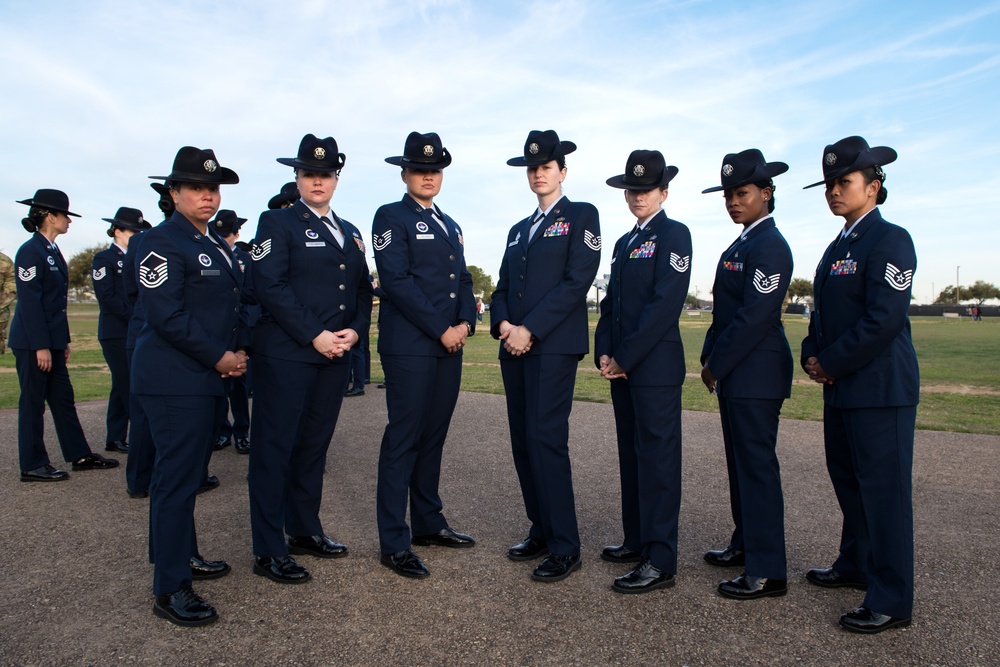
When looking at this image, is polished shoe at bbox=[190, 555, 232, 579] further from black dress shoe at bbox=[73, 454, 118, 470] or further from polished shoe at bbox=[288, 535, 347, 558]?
black dress shoe at bbox=[73, 454, 118, 470]

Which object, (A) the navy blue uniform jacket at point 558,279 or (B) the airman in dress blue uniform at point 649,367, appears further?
(A) the navy blue uniform jacket at point 558,279

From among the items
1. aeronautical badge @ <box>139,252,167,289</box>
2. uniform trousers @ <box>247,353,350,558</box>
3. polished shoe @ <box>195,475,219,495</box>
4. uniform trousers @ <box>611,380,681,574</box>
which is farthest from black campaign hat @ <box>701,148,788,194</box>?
polished shoe @ <box>195,475,219,495</box>

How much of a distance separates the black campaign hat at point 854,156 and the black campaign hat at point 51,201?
20.6ft

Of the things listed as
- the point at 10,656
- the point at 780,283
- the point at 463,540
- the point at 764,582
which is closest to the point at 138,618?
the point at 10,656

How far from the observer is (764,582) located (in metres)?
3.74

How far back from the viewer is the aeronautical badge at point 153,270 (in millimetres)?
3621

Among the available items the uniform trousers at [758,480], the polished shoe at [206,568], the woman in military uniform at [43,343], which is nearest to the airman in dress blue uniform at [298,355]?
the polished shoe at [206,568]

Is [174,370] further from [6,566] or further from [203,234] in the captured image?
[6,566]

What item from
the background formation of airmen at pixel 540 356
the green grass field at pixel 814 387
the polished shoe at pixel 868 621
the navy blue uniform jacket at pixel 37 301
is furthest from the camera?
the green grass field at pixel 814 387

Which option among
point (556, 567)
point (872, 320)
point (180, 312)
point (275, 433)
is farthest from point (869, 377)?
point (180, 312)

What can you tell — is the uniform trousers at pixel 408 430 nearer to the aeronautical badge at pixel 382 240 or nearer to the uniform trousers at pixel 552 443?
the uniform trousers at pixel 552 443

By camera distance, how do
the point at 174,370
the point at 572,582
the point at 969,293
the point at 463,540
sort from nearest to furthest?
the point at 174,370, the point at 572,582, the point at 463,540, the point at 969,293

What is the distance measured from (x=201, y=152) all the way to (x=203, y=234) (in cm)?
44

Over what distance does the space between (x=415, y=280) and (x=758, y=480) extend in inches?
89.3
